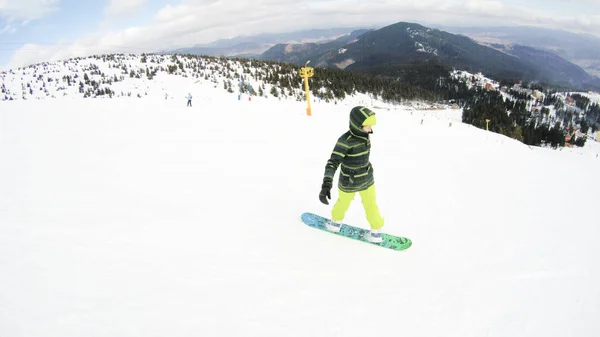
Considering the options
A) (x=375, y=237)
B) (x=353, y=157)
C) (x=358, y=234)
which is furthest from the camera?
(x=358, y=234)

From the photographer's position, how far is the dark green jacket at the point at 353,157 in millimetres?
4250

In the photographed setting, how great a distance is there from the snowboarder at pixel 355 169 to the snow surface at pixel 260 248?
42cm

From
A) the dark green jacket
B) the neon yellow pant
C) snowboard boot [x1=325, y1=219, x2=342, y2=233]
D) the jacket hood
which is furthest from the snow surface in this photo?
the jacket hood

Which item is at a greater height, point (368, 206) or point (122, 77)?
point (122, 77)

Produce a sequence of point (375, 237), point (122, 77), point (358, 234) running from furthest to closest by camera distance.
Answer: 1. point (122, 77)
2. point (358, 234)
3. point (375, 237)

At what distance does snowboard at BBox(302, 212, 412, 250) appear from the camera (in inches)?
183

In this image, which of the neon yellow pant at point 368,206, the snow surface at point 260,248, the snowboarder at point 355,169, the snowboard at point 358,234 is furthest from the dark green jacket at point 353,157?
the snow surface at point 260,248

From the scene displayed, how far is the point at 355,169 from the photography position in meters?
4.44

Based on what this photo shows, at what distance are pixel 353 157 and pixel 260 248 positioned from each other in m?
1.84

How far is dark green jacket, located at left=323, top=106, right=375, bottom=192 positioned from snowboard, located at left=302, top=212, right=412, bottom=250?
2.47ft

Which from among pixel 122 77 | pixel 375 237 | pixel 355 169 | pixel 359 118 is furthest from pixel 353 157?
pixel 122 77

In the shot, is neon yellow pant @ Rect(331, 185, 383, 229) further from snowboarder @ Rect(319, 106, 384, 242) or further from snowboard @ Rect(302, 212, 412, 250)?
snowboard @ Rect(302, 212, 412, 250)

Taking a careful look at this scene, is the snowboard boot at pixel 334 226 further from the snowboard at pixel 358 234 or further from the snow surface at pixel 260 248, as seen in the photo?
the snow surface at pixel 260 248

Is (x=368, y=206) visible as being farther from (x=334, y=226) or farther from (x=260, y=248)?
(x=260, y=248)
